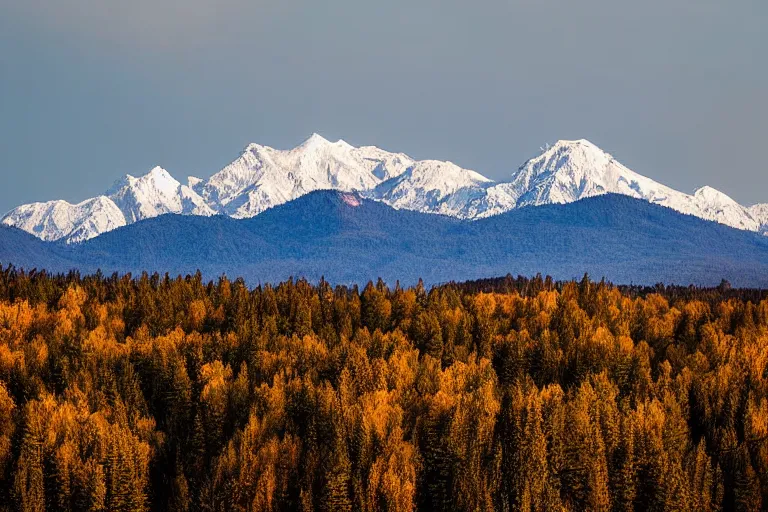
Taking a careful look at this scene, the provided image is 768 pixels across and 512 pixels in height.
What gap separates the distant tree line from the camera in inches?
3172

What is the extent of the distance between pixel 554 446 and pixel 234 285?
3825 inches

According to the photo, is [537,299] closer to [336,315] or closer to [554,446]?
[336,315]

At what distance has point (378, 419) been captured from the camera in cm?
8906

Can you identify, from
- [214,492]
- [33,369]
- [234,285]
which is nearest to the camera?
[214,492]

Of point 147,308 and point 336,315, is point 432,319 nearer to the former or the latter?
point 336,315

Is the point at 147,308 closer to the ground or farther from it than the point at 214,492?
farther from it

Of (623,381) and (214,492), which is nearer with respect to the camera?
(214,492)

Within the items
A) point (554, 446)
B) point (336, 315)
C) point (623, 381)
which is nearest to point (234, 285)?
point (336, 315)

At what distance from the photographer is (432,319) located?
463 feet

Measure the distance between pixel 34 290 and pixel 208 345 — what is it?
1999 inches

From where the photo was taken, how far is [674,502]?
3179 inches

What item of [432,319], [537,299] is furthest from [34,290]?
[537,299]

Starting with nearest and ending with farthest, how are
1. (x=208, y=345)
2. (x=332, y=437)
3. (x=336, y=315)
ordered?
1. (x=332, y=437)
2. (x=208, y=345)
3. (x=336, y=315)

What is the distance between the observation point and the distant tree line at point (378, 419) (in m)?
80.6
